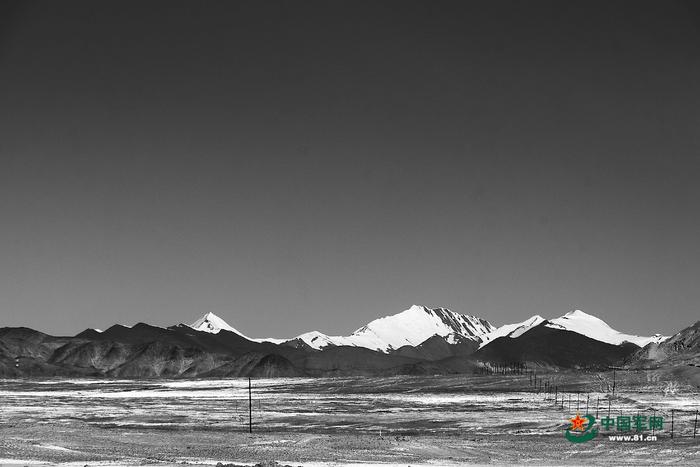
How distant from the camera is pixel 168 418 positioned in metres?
86.6

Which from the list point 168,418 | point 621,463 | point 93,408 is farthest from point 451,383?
point 621,463

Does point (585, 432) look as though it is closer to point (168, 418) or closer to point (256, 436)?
point (256, 436)

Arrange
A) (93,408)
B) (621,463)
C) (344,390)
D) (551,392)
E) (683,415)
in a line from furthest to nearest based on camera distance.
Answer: (344,390), (551,392), (93,408), (683,415), (621,463)

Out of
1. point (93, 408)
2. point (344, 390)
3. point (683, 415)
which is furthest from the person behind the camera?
point (344, 390)

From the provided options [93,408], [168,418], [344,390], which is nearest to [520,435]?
[168,418]

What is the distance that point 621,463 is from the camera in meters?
48.7

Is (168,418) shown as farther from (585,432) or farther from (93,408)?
(585,432)

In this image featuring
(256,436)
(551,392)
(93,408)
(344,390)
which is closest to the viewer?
(256,436)

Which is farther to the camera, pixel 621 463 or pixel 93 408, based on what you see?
pixel 93 408

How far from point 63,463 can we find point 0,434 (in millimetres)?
21709

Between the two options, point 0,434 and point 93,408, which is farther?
point 93,408

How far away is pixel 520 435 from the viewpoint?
2547 inches

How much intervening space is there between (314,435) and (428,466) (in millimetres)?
18384

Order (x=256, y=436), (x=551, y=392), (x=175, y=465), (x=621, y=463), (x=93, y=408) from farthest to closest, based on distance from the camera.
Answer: (x=551, y=392) → (x=93, y=408) → (x=256, y=436) → (x=621, y=463) → (x=175, y=465)
